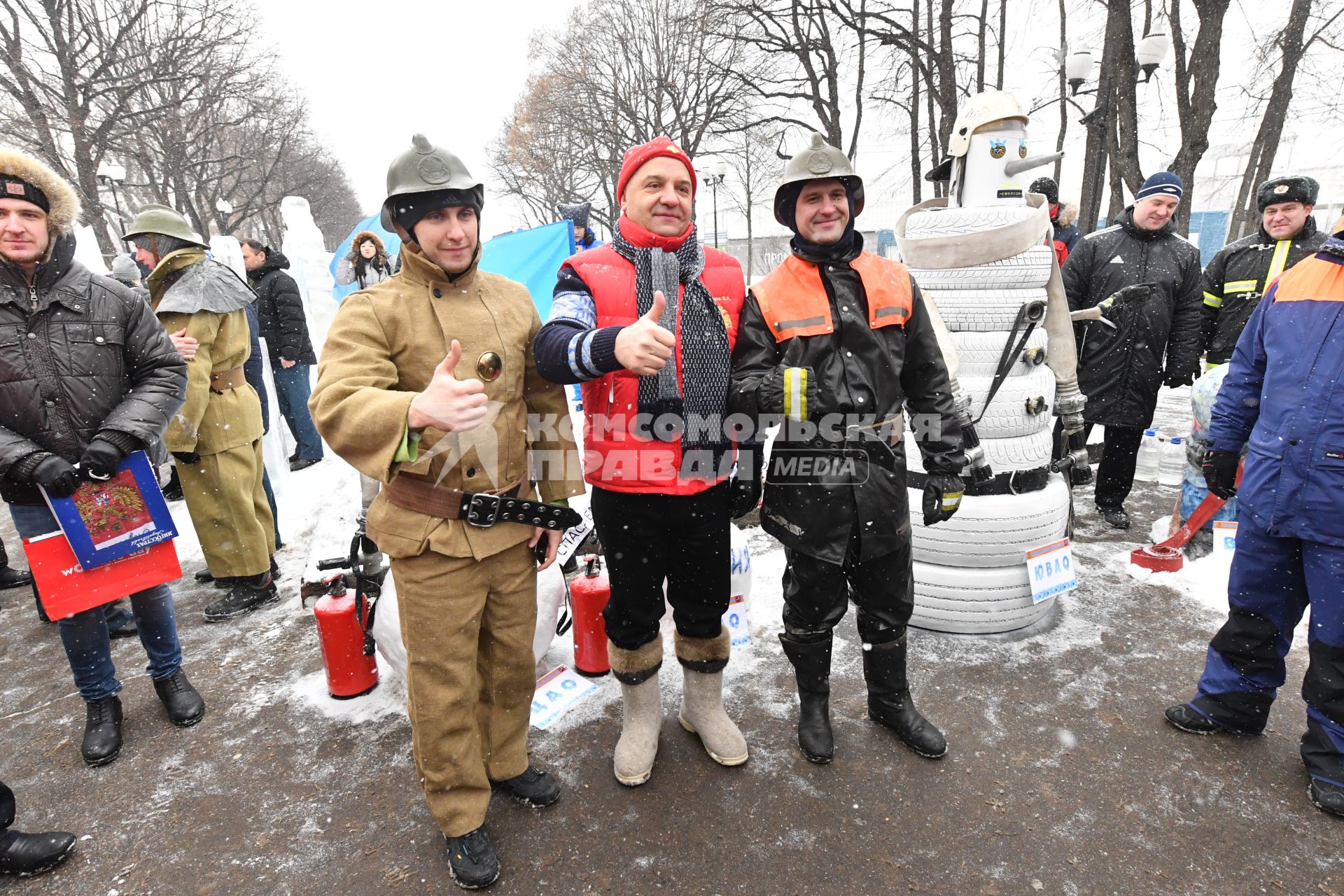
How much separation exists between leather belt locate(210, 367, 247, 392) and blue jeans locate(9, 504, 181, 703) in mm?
1319

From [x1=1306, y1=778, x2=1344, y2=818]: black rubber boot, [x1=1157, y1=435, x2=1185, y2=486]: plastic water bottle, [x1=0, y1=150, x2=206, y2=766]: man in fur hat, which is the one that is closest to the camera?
[x1=1306, y1=778, x2=1344, y2=818]: black rubber boot

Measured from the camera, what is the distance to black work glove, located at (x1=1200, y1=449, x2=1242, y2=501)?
8.84 feet

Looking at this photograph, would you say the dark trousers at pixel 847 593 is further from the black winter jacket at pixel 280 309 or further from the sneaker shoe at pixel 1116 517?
the black winter jacket at pixel 280 309

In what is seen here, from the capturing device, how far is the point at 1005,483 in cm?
331

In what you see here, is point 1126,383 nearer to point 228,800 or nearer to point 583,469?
point 583,469

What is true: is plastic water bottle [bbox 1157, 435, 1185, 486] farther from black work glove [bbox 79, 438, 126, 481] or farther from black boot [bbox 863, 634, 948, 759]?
black work glove [bbox 79, 438, 126, 481]

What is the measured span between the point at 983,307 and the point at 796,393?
1.50m

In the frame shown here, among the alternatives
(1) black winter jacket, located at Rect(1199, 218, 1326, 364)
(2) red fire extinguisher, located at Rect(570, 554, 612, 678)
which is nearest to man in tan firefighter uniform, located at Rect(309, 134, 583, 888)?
(2) red fire extinguisher, located at Rect(570, 554, 612, 678)

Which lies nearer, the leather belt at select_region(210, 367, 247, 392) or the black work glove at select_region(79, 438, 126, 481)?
the black work glove at select_region(79, 438, 126, 481)

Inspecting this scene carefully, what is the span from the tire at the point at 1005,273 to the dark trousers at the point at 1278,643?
1333 mm

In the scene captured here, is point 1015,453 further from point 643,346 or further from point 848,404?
point 643,346

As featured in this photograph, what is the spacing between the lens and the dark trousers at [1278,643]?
2338 millimetres

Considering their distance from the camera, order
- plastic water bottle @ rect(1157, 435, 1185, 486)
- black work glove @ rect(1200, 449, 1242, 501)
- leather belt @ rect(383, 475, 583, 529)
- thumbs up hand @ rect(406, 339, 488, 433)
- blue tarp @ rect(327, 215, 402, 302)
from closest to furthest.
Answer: thumbs up hand @ rect(406, 339, 488, 433)
leather belt @ rect(383, 475, 583, 529)
black work glove @ rect(1200, 449, 1242, 501)
plastic water bottle @ rect(1157, 435, 1185, 486)
blue tarp @ rect(327, 215, 402, 302)

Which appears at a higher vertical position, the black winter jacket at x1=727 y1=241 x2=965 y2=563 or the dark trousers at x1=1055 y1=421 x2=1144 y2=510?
the black winter jacket at x1=727 y1=241 x2=965 y2=563
